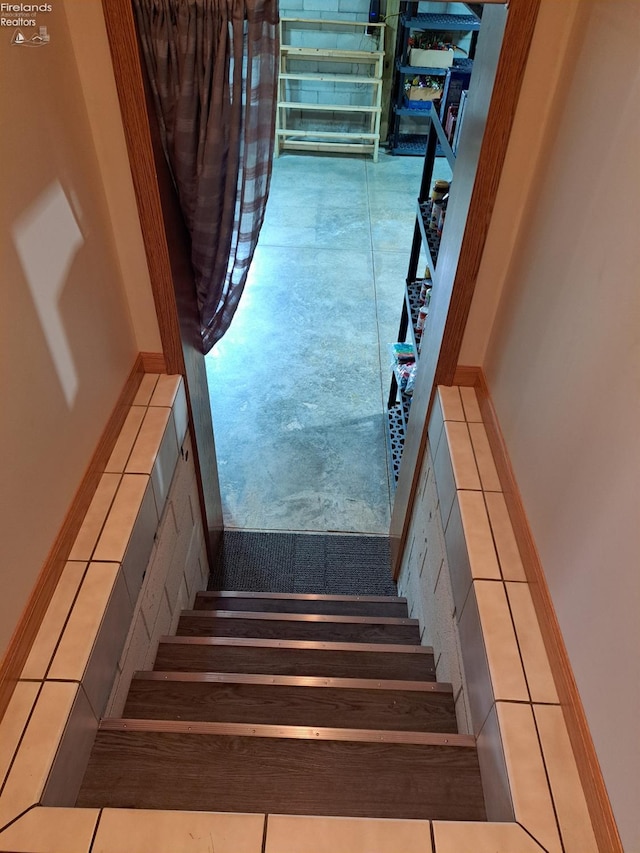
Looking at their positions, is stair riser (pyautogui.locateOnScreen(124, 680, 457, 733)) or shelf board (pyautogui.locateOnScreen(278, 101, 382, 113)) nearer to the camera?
stair riser (pyautogui.locateOnScreen(124, 680, 457, 733))

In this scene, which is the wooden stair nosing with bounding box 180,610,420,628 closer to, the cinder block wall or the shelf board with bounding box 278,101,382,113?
the shelf board with bounding box 278,101,382,113

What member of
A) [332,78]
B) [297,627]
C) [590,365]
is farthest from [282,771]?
[332,78]

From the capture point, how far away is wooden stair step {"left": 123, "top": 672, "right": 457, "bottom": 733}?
1537 mm

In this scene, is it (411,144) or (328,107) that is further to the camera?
(411,144)

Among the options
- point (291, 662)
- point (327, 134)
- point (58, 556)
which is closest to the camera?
point (58, 556)

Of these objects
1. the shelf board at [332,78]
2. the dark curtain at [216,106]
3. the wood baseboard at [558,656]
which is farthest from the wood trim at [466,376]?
the shelf board at [332,78]

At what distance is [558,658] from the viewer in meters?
1.24

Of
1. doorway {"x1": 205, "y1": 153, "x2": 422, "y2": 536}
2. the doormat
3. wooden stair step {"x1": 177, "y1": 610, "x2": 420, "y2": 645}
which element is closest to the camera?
wooden stair step {"x1": 177, "y1": 610, "x2": 420, "y2": 645}

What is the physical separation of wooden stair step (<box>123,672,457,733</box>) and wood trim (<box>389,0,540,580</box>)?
85cm

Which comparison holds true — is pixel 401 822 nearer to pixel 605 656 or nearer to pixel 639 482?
pixel 605 656

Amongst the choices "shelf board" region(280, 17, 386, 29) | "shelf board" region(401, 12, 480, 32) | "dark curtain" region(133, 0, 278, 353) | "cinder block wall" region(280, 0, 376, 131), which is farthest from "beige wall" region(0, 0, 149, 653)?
"cinder block wall" region(280, 0, 376, 131)

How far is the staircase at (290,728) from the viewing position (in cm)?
124

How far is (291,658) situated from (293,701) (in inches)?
11.8

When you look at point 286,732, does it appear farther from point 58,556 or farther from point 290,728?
point 58,556
